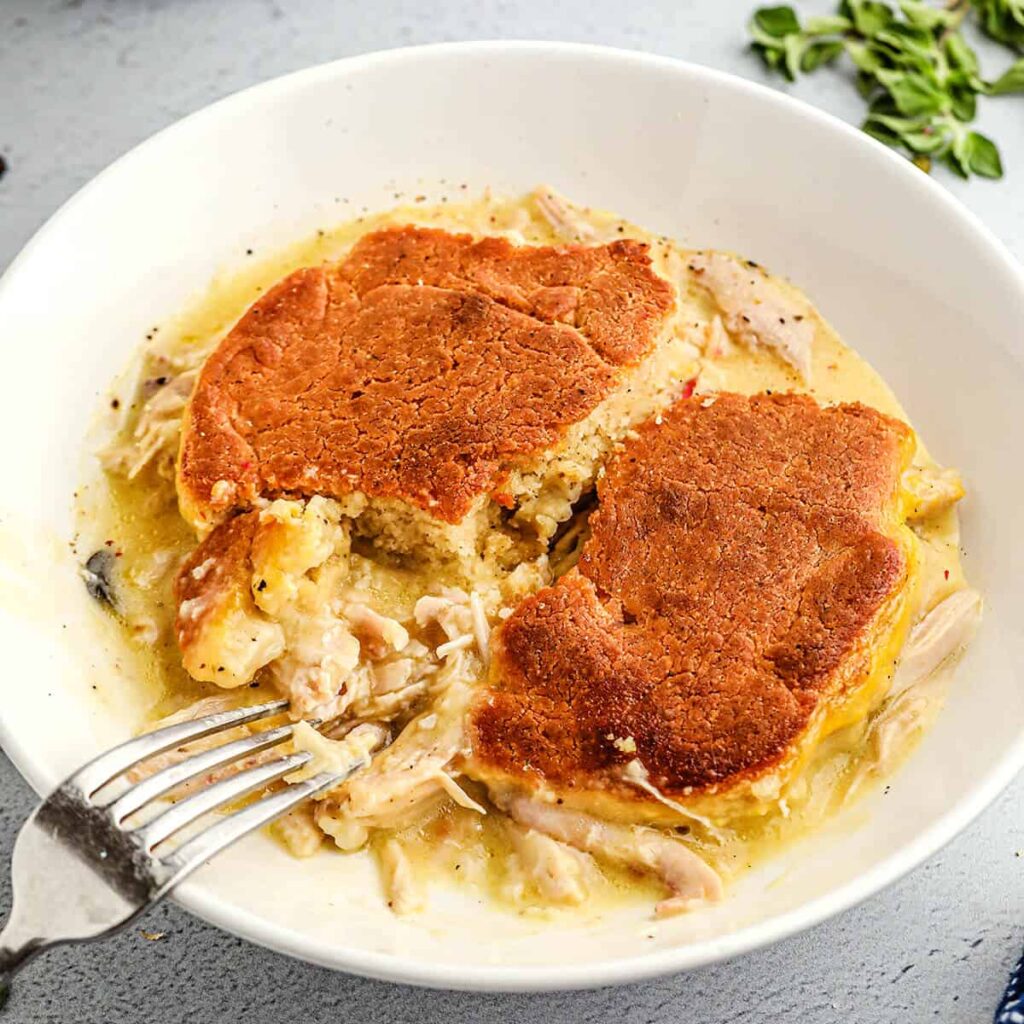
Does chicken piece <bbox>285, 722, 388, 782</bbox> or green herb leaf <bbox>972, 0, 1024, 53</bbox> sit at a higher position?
chicken piece <bbox>285, 722, 388, 782</bbox>

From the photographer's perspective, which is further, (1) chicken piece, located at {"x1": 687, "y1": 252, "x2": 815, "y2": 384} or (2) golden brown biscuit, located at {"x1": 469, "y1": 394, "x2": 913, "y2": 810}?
(1) chicken piece, located at {"x1": 687, "y1": 252, "x2": 815, "y2": 384}

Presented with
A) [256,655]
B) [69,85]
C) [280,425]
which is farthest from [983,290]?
→ [69,85]

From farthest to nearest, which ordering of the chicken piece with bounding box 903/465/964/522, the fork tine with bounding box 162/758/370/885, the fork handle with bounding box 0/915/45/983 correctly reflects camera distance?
1. the chicken piece with bounding box 903/465/964/522
2. the fork tine with bounding box 162/758/370/885
3. the fork handle with bounding box 0/915/45/983

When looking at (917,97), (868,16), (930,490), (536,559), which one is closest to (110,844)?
(536,559)

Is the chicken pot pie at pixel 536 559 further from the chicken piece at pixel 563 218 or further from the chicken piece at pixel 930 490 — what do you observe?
the chicken piece at pixel 563 218

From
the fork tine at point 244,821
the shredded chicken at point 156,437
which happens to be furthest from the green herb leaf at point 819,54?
the fork tine at point 244,821

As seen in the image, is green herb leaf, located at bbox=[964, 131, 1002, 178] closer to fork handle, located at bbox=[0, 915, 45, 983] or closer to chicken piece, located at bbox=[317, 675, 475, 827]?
chicken piece, located at bbox=[317, 675, 475, 827]

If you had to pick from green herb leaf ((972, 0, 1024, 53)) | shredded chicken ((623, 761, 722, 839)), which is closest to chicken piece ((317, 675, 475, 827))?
shredded chicken ((623, 761, 722, 839))
